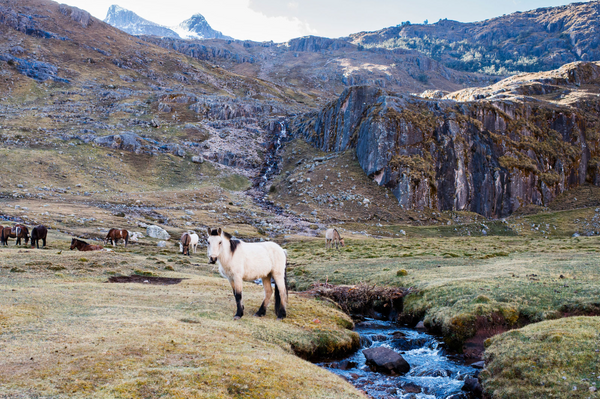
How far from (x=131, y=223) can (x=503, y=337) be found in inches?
1828

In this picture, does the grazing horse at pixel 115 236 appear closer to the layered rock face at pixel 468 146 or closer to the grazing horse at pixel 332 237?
the grazing horse at pixel 332 237

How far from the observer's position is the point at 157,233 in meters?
47.4

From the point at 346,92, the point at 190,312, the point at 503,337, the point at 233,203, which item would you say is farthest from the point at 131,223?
the point at 346,92

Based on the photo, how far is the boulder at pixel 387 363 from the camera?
47.3 feet

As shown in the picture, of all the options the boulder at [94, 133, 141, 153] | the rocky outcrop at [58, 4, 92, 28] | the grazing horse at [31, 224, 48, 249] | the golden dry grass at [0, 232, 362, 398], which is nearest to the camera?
the golden dry grass at [0, 232, 362, 398]

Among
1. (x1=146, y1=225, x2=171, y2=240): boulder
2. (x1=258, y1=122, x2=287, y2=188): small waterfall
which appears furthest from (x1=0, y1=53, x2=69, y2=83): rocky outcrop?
(x1=146, y1=225, x2=171, y2=240): boulder

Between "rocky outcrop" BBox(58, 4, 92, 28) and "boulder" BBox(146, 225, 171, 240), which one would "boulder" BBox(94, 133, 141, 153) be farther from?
"rocky outcrop" BBox(58, 4, 92, 28)

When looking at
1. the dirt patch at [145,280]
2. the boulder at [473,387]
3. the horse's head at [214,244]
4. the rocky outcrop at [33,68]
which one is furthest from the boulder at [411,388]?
the rocky outcrop at [33,68]

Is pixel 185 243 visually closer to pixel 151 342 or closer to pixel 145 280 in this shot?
pixel 145 280

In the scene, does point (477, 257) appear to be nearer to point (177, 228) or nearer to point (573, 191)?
point (177, 228)

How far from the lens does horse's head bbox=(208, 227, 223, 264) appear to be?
549 inches

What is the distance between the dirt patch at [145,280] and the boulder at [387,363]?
13371mm

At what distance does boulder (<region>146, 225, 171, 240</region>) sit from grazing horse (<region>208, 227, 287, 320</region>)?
3402 centimetres

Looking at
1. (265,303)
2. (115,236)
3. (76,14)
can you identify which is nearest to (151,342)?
(265,303)
